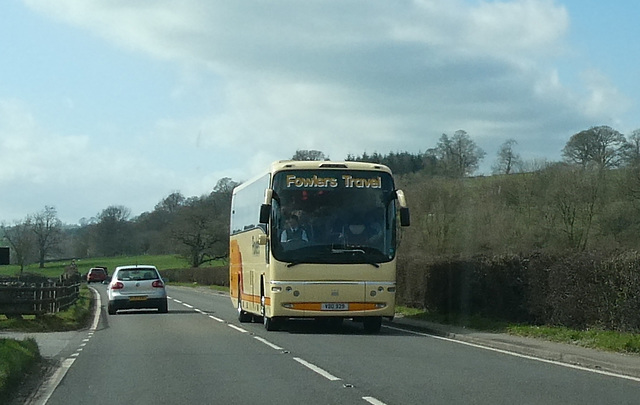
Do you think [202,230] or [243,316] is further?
[202,230]

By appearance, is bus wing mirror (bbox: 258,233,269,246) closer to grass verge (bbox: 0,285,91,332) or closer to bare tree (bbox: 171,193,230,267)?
grass verge (bbox: 0,285,91,332)

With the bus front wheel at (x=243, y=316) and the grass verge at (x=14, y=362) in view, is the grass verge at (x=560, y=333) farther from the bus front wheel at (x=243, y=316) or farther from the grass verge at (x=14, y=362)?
the grass verge at (x=14, y=362)

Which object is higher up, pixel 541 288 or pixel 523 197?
pixel 523 197

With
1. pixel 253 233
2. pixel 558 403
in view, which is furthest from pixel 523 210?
pixel 558 403

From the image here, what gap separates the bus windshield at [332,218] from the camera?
19.8 m

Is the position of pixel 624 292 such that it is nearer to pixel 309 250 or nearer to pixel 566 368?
pixel 566 368

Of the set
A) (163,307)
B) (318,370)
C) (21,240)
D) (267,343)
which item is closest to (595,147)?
(163,307)

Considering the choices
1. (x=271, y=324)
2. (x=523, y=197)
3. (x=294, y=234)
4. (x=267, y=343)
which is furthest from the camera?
(x=523, y=197)

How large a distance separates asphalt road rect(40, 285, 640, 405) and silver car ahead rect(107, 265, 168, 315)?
34.3 ft

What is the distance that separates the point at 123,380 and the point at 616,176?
122 feet

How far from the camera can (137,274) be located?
30766mm

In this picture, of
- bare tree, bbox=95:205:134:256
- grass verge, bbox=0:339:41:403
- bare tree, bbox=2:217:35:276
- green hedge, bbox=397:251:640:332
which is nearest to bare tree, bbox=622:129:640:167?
green hedge, bbox=397:251:640:332

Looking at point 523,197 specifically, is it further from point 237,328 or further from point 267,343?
point 267,343

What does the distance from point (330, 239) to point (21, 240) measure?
7100cm
